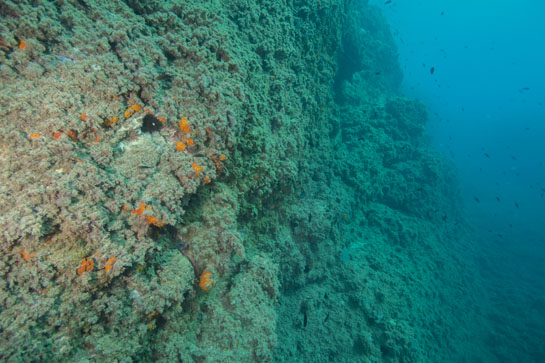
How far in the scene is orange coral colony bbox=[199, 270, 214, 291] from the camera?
2.96 meters

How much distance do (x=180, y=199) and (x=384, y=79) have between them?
2259 centimetres

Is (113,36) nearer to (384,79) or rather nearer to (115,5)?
(115,5)

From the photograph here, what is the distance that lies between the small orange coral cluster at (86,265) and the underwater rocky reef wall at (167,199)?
0.01m

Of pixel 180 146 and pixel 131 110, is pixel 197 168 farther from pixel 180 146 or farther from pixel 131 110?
pixel 131 110

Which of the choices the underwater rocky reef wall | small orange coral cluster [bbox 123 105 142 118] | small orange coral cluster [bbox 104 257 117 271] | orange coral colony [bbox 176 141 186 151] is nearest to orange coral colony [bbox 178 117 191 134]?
the underwater rocky reef wall

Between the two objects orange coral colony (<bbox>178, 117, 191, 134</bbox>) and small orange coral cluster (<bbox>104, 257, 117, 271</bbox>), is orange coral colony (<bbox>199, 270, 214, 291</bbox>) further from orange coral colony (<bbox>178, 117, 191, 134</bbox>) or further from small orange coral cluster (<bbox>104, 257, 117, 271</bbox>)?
orange coral colony (<bbox>178, 117, 191, 134</bbox>)

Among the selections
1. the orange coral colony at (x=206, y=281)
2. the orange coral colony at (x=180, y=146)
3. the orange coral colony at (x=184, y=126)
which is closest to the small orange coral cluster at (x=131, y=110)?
the orange coral colony at (x=184, y=126)

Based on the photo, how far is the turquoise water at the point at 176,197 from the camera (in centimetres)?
206

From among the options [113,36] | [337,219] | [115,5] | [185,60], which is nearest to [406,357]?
[337,219]

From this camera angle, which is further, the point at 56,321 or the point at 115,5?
the point at 115,5

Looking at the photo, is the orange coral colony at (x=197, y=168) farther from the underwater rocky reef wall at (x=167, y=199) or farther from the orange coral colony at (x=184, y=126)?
the orange coral colony at (x=184, y=126)

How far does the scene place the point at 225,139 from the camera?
11.5 feet

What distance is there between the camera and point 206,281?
9.71 ft

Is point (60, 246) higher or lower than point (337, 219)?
higher
